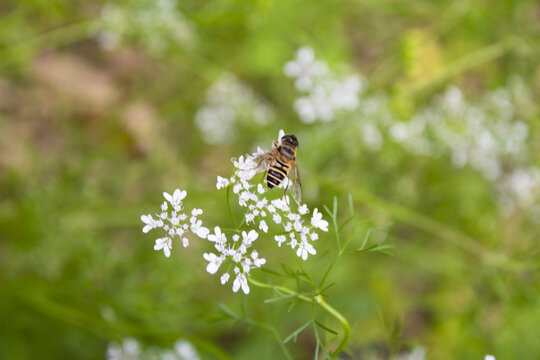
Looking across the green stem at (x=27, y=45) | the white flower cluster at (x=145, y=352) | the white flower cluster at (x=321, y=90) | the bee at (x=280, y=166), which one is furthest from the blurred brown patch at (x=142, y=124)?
the bee at (x=280, y=166)

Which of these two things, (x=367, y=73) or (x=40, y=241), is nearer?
(x=40, y=241)

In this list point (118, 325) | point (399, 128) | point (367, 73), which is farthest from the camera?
point (367, 73)

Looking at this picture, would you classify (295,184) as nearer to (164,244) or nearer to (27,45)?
(164,244)

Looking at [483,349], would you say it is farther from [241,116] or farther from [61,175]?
[61,175]

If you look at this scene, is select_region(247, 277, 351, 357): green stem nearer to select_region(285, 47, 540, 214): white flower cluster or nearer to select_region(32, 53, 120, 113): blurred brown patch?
select_region(285, 47, 540, 214): white flower cluster

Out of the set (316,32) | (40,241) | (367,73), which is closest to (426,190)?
(367,73)

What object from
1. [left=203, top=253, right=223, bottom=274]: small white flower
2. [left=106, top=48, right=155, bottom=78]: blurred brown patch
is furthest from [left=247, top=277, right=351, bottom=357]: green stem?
[left=106, top=48, right=155, bottom=78]: blurred brown patch
